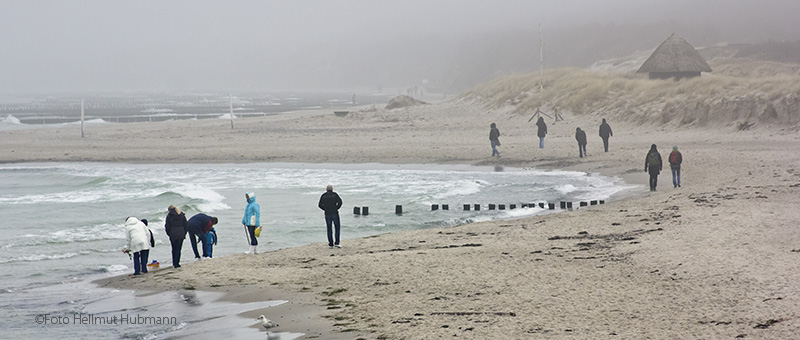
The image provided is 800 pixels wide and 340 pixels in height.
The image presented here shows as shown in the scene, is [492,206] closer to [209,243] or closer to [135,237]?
[209,243]

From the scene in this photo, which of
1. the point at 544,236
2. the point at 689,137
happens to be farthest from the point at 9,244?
the point at 689,137

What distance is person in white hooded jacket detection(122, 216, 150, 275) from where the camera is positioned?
13.7 m

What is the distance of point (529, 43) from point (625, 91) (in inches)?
4413

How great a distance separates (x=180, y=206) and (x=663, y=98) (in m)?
24.7

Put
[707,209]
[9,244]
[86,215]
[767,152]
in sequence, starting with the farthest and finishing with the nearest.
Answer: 1. [767,152]
2. [86,215]
3. [9,244]
4. [707,209]

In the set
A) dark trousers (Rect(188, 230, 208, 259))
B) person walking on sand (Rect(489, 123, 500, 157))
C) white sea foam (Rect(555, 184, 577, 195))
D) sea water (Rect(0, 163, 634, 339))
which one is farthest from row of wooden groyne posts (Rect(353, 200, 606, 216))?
person walking on sand (Rect(489, 123, 500, 157))

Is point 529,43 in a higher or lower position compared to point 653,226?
higher

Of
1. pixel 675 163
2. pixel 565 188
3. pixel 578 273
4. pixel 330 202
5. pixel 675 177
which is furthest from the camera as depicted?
pixel 565 188

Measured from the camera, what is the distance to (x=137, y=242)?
13711 mm

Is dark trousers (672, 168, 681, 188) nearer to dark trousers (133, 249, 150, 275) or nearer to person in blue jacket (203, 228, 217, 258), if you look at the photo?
person in blue jacket (203, 228, 217, 258)

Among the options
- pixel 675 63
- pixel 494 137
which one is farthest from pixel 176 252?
pixel 675 63

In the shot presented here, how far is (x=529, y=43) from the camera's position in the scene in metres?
153

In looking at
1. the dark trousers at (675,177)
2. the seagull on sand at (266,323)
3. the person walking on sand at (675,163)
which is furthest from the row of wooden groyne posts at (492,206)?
the seagull on sand at (266,323)

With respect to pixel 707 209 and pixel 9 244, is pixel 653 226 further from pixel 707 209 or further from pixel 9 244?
pixel 9 244
